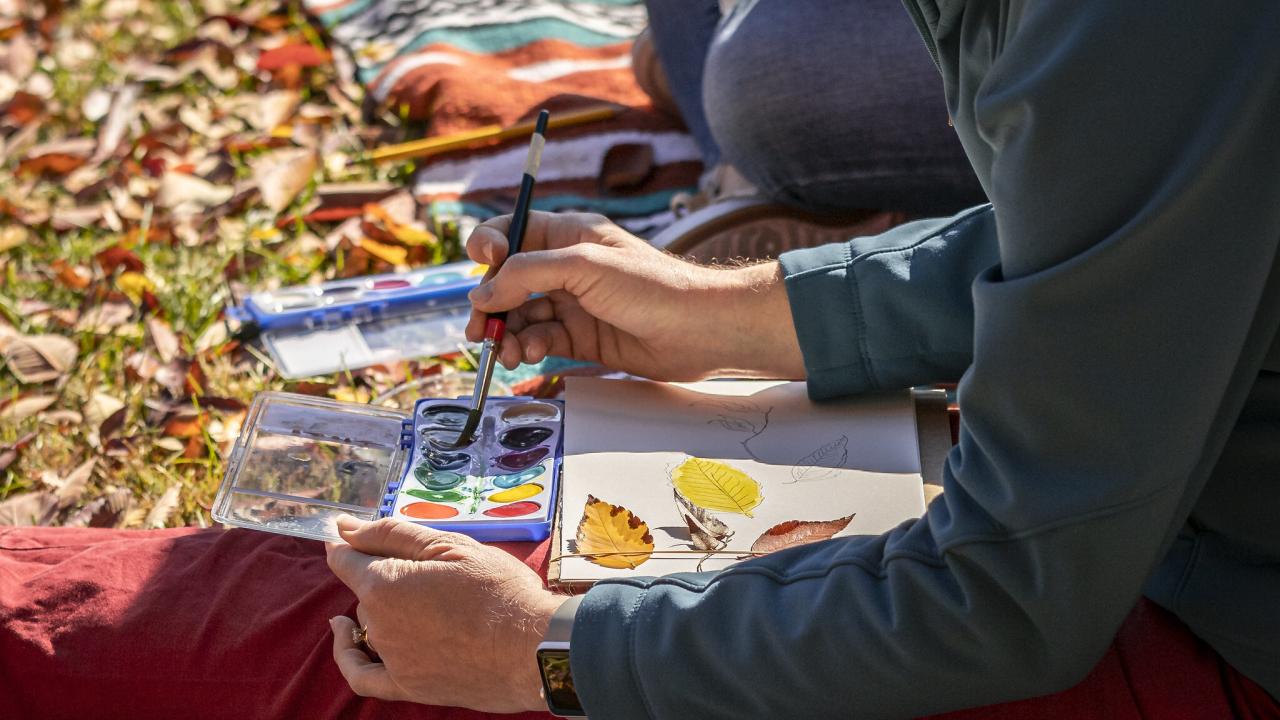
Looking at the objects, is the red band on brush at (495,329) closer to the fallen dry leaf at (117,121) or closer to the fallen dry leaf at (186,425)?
the fallen dry leaf at (186,425)

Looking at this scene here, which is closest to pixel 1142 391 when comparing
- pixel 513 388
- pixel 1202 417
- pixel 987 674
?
pixel 1202 417

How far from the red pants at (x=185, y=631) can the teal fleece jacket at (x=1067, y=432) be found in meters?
0.16

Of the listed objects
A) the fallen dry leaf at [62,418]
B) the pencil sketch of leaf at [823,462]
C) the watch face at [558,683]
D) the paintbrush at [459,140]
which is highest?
the watch face at [558,683]

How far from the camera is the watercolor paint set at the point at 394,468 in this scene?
42.2 inches

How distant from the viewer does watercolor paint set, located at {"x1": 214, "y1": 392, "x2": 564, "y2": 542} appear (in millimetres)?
1072

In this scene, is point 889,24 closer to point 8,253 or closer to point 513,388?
point 513,388

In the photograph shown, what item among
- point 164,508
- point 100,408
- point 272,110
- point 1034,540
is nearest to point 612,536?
point 1034,540

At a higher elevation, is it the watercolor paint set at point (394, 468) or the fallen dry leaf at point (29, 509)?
the watercolor paint set at point (394, 468)

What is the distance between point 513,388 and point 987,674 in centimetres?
90

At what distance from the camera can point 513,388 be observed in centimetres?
158

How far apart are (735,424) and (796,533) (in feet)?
0.57

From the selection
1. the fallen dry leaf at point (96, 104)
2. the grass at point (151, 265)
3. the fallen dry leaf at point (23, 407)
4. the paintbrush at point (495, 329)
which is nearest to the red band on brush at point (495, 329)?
the paintbrush at point (495, 329)

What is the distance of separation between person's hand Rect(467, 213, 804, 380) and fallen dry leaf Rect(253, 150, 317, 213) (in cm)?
94

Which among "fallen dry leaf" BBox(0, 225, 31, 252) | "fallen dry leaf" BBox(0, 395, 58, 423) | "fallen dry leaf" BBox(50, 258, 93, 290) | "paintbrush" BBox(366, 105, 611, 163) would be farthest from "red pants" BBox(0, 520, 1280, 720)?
"paintbrush" BBox(366, 105, 611, 163)
